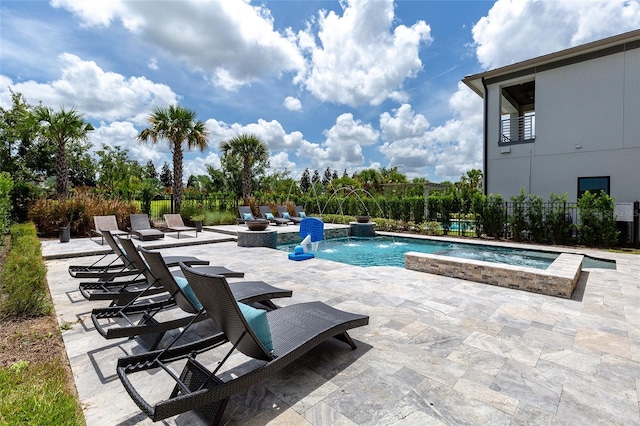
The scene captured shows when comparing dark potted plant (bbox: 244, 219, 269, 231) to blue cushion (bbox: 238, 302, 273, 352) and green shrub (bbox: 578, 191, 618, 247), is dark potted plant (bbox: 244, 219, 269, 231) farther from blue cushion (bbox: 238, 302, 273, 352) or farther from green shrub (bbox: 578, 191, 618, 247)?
green shrub (bbox: 578, 191, 618, 247)

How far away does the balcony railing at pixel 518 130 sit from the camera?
13.3m

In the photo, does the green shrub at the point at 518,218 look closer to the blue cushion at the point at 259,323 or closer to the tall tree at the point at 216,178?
the blue cushion at the point at 259,323

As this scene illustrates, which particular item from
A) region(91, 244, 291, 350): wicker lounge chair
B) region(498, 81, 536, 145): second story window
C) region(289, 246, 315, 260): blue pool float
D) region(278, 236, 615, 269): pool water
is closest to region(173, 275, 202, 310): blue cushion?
region(91, 244, 291, 350): wicker lounge chair

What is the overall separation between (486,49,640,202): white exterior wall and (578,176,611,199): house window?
147 millimetres

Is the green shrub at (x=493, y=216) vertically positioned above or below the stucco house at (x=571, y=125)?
below

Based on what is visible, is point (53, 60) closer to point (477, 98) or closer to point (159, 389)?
point (159, 389)

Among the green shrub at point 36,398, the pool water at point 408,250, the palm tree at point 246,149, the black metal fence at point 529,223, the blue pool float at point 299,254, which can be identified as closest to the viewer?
the green shrub at point 36,398

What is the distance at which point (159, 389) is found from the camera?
2406mm

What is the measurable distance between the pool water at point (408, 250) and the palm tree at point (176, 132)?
742 centimetres

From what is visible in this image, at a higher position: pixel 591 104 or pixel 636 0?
pixel 636 0

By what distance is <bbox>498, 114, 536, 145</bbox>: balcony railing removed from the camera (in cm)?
1330

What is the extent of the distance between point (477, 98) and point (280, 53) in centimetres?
985

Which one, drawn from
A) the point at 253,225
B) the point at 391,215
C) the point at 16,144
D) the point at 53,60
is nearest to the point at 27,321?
the point at 253,225

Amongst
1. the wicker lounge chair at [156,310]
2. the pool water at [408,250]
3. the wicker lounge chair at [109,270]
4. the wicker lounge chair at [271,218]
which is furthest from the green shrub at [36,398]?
the wicker lounge chair at [271,218]
